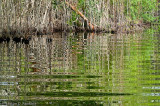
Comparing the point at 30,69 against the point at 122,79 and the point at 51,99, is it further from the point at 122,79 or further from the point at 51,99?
the point at 51,99

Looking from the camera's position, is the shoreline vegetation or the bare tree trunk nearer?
the shoreline vegetation

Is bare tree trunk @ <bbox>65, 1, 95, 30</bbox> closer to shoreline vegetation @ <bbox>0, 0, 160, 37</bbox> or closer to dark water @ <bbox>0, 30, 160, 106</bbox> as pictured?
shoreline vegetation @ <bbox>0, 0, 160, 37</bbox>

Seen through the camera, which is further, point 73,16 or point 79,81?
point 73,16

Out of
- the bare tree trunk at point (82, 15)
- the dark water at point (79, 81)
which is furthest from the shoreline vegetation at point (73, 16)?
the dark water at point (79, 81)

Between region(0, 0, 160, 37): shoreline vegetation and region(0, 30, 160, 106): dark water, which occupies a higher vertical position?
region(0, 0, 160, 37): shoreline vegetation

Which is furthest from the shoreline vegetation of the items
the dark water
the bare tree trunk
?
the dark water

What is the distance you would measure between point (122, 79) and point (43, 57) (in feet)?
10.7

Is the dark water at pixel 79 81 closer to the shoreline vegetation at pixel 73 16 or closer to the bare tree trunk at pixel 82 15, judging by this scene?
the shoreline vegetation at pixel 73 16

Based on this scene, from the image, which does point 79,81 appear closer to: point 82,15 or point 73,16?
point 82,15

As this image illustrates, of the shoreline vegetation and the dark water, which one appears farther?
the shoreline vegetation

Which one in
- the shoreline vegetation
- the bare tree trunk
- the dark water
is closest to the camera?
the dark water

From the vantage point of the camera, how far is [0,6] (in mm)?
12547

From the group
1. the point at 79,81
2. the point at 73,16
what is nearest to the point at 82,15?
the point at 73,16

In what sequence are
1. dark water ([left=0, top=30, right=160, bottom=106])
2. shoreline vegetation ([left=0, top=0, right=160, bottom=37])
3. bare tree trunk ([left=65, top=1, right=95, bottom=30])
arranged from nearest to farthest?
1. dark water ([left=0, top=30, right=160, bottom=106])
2. shoreline vegetation ([left=0, top=0, right=160, bottom=37])
3. bare tree trunk ([left=65, top=1, right=95, bottom=30])
